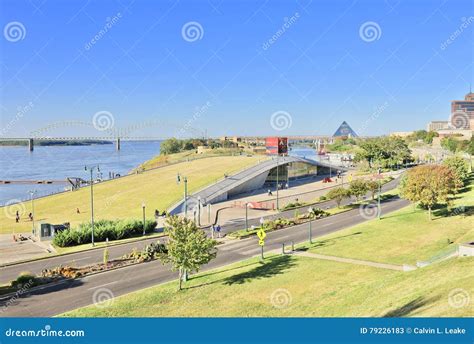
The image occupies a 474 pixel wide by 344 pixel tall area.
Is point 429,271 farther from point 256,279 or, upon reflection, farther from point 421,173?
point 421,173

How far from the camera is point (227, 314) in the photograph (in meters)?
20.5

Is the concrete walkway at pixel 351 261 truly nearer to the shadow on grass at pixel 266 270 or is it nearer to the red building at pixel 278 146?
the shadow on grass at pixel 266 270

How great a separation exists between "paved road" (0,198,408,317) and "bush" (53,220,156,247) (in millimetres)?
9347

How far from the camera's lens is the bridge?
53.9 meters

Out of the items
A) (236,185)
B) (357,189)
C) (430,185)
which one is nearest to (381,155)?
(236,185)

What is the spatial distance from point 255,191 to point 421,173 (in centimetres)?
2985

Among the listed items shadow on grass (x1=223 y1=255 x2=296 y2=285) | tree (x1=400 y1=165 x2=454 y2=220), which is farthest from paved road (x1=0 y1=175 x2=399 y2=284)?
tree (x1=400 y1=165 x2=454 y2=220)

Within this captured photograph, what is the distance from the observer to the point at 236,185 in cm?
6244

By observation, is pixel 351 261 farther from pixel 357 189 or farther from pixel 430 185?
pixel 357 189

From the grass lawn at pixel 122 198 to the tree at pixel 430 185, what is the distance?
90.5 ft

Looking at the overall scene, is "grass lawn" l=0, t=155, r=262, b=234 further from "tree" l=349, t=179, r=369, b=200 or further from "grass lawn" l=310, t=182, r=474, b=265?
"grass lawn" l=310, t=182, r=474, b=265

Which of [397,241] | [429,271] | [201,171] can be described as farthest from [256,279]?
[201,171]

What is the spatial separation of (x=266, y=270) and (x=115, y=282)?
943 cm

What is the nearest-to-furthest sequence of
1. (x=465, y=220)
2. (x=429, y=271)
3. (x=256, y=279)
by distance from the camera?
(x=429, y=271) → (x=256, y=279) → (x=465, y=220)
